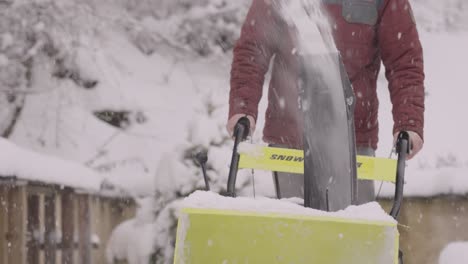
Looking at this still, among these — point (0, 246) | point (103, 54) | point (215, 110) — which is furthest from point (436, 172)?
point (103, 54)

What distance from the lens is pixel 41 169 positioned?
525 cm

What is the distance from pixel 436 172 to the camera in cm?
574

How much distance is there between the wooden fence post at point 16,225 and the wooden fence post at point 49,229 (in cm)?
52

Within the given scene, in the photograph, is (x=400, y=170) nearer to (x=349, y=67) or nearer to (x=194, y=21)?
(x=349, y=67)

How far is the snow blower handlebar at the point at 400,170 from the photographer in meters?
2.52

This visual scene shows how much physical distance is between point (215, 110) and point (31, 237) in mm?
1839

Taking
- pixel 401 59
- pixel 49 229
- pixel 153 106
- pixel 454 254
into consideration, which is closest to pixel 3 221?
pixel 49 229

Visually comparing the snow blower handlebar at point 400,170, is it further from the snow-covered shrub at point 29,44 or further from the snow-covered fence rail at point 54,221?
the snow-covered shrub at point 29,44

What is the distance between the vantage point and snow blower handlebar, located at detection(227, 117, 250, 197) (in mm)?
2729

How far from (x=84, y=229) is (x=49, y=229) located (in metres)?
0.71

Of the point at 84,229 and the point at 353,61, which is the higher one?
the point at 353,61

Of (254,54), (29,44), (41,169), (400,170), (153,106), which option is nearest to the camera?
(400,170)

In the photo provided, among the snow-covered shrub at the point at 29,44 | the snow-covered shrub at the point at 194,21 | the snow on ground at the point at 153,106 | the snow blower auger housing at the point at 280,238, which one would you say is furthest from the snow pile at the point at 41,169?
the snow-covered shrub at the point at 194,21

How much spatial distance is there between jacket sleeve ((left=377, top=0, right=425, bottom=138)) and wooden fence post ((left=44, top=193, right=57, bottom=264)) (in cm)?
303
